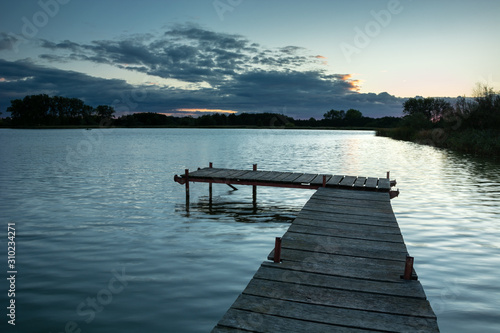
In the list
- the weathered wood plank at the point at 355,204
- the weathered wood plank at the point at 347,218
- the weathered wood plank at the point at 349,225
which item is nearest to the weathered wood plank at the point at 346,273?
the weathered wood plank at the point at 349,225

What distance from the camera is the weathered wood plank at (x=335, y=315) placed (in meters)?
4.27

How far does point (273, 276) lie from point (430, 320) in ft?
7.41

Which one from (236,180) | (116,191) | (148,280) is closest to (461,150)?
(236,180)

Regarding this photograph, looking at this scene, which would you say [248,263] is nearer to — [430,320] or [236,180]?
[430,320]

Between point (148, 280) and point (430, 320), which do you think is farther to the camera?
point (148, 280)

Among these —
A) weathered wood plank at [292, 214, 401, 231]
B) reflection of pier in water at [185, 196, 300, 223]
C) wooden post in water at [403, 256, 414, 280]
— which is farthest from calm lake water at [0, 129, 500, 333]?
wooden post in water at [403, 256, 414, 280]

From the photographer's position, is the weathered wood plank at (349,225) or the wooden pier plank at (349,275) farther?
the weathered wood plank at (349,225)

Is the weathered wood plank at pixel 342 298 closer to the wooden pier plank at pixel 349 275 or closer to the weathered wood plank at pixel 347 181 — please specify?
the wooden pier plank at pixel 349 275

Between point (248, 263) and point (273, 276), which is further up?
point (273, 276)

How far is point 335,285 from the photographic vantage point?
5.41m

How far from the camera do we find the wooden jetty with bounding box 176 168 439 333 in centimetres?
431

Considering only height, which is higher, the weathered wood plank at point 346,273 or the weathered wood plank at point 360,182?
the weathered wood plank at point 360,182

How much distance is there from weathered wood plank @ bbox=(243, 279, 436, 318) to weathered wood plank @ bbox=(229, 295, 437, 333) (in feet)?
0.39

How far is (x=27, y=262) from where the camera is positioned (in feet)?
29.7
